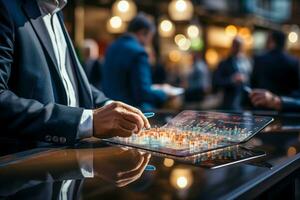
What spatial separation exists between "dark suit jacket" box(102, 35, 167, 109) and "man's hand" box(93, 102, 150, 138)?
2.51 m

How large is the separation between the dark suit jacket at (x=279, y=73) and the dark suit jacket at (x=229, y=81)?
162cm

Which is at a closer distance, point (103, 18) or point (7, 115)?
point (7, 115)

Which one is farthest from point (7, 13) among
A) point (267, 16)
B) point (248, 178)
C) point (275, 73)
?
point (267, 16)

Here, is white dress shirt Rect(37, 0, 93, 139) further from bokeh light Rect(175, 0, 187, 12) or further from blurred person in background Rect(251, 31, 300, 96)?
bokeh light Rect(175, 0, 187, 12)

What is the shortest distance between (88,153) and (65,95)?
0.40 metres

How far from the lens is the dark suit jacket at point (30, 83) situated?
4.40 feet

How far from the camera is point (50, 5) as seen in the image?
168 cm

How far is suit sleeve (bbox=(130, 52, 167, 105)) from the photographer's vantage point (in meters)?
3.89

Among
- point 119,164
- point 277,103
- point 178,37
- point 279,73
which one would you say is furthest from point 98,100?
point 178,37

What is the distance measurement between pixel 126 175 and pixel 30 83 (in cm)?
61

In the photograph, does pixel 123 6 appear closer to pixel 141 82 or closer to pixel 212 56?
pixel 141 82

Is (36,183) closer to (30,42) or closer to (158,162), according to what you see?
(158,162)

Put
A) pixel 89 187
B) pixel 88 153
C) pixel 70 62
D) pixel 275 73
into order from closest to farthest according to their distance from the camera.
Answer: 1. pixel 89 187
2. pixel 88 153
3. pixel 70 62
4. pixel 275 73

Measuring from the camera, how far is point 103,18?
37.4 feet
